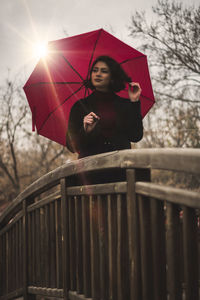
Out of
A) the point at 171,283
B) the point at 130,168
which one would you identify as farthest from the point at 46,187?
the point at 171,283

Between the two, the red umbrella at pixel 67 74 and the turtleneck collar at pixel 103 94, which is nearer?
the turtleneck collar at pixel 103 94

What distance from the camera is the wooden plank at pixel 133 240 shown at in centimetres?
150

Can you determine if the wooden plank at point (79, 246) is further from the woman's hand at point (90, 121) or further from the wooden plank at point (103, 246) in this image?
the woman's hand at point (90, 121)

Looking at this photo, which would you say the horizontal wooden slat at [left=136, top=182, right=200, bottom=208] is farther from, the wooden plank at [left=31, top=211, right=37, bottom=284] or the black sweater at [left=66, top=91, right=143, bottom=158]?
the wooden plank at [left=31, top=211, right=37, bottom=284]

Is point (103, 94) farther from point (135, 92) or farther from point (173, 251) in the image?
point (173, 251)

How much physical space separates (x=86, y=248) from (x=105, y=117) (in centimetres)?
94

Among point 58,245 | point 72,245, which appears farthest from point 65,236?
point 58,245

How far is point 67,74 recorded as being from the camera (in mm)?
2891

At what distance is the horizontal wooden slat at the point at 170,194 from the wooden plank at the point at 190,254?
5 cm

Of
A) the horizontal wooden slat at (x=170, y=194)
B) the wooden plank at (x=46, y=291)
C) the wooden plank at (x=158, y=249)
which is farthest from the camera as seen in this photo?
the wooden plank at (x=46, y=291)

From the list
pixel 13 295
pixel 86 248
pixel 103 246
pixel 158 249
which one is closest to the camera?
pixel 158 249

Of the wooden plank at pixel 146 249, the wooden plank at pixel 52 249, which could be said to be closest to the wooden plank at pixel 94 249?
the wooden plank at pixel 146 249

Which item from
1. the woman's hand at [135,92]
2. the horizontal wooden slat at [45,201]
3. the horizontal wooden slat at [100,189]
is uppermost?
the woman's hand at [135,92]

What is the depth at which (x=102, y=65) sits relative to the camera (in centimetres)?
261
